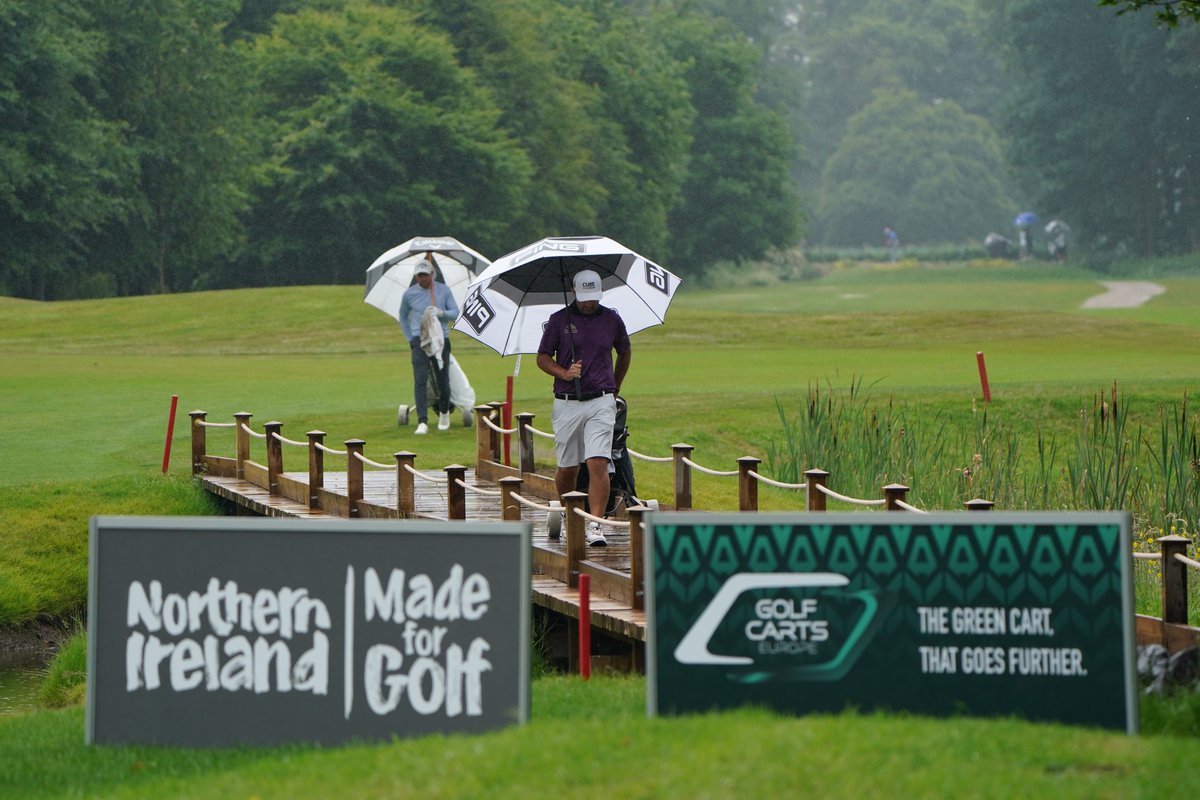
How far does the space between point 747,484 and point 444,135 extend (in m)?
58.7

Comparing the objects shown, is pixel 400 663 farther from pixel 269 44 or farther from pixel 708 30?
pixel 708 30

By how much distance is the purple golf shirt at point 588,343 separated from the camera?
12.2 m

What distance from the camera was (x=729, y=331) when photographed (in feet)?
149

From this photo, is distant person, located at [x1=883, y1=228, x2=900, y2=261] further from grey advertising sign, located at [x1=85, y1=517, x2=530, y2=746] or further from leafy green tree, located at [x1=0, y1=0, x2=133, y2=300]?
Answer: grey advertising sign, located at [x1=85, y1=517, x2=530, y2=746]

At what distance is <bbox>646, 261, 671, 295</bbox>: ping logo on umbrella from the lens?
1430 cm

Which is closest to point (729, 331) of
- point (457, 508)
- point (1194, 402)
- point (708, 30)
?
point (1194, 402)

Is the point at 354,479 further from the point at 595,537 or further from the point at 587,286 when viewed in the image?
the point at 587,286

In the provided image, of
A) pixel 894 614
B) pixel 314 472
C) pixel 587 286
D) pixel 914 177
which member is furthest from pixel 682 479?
pixel 914 177

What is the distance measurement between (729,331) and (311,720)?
126ft

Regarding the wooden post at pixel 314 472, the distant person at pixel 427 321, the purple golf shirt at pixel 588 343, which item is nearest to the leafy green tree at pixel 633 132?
the distant person at pixel 427 321

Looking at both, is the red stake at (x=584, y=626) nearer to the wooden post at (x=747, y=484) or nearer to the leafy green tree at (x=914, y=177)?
the wooden post at (x=747, y=484)

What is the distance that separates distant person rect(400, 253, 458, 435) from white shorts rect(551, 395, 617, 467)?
312 inches

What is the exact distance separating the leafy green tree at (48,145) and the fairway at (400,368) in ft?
35.5

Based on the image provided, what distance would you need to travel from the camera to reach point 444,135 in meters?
70.8
